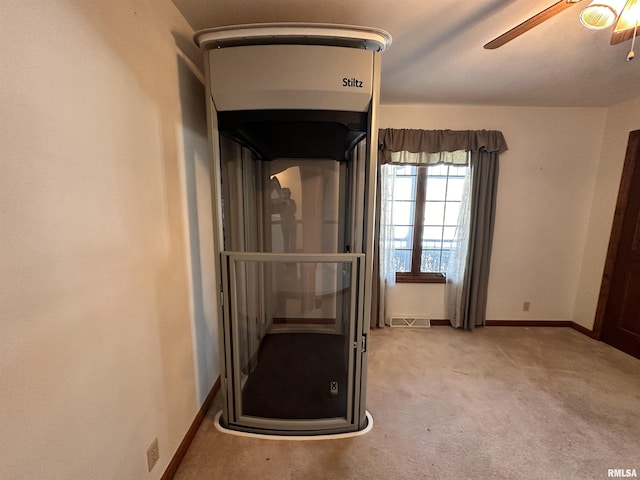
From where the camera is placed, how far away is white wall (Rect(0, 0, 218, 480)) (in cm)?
72

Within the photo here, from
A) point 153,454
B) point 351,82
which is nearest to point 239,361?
point 153,454

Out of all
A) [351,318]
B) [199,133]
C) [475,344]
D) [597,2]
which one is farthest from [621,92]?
[199,133]

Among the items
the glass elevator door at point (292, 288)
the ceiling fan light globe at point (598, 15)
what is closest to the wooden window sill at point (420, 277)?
the glass elevator door at point (292, 288)

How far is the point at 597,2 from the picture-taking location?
3.48 ft

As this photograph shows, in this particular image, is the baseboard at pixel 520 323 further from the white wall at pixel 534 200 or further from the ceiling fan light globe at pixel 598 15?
the ceiling fan light globe at pixel 598 15

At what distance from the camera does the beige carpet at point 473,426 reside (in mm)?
1494

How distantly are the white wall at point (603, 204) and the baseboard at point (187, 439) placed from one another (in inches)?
153

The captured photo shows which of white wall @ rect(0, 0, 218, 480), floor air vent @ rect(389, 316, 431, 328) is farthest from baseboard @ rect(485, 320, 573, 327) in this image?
white wall @ rect(0, 0, 218, 480)

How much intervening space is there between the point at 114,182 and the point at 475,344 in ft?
10.5

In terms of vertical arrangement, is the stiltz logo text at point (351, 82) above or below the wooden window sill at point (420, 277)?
above

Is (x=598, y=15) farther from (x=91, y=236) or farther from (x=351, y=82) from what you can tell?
(x=91, y=236)

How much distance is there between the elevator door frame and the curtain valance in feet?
5.62

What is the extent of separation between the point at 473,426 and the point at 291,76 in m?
2.35

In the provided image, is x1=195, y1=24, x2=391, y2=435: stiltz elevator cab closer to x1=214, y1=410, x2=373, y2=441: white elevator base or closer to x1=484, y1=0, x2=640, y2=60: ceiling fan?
x1=214, y1=410, x2=373, y2=441: white elevator base
